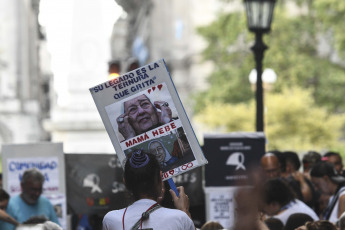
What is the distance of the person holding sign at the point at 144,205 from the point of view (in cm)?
478

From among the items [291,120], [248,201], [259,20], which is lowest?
[248,201]

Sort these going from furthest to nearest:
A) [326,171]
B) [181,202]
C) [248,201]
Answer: [326,171] → [181,202] → [248,201]

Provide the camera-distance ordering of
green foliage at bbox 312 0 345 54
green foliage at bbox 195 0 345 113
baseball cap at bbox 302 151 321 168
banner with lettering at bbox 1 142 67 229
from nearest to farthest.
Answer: baseball cap at bbox 302 151 321 168 < banner with lettering at bbox 1 142 67 229 < green foliage at bbox 312 0 345 54 < green foliage at bbox 195 0 345 113

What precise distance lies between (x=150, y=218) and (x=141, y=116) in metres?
0.90

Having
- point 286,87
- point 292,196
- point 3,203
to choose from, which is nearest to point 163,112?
point 292,196

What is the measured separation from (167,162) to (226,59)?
34.4 m

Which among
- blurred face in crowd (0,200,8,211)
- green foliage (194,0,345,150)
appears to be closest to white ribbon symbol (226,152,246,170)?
blurred face in crowd (0,200,8,211)

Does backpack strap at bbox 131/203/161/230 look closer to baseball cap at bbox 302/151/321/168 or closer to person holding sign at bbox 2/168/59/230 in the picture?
person holding sign at bbox 2/168/59/230

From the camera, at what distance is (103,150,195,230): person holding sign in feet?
15.7

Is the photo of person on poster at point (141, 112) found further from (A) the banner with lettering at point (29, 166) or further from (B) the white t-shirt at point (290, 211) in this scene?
(A) the banner with lettering at point (29, 166)

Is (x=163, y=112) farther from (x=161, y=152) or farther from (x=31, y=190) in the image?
(x=31, y=190)

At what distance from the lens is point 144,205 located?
4816 mm

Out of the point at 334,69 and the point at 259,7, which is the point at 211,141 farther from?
the point at 334,69

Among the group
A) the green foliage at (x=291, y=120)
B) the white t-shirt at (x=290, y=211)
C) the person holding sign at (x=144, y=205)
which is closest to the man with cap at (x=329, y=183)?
the white t-shirt at (x=290, y=211)
